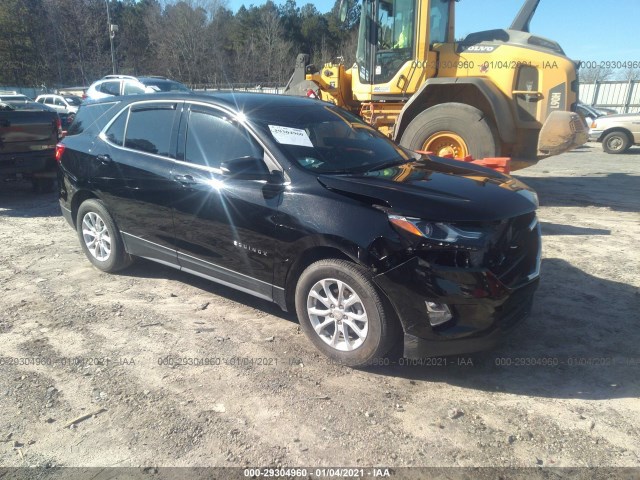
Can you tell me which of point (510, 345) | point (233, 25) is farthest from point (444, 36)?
point (233, 25)

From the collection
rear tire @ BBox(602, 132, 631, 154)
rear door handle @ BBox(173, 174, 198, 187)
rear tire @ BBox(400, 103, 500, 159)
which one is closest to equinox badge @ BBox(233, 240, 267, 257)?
rear door handle @ BBox(173, 174, 198, 187)

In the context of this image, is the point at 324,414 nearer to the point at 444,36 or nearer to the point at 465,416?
the point at 465,416

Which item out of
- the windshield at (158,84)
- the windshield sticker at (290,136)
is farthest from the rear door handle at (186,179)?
the windshield at (158,84)

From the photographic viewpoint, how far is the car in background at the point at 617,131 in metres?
16.1

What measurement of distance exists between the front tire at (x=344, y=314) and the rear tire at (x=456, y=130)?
5.03 metres

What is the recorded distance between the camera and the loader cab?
7984mm

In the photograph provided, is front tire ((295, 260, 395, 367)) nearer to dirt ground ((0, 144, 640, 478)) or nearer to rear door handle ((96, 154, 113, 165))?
dirt ground ((0, 144, 640, 478))

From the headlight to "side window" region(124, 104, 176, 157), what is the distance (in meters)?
2.33

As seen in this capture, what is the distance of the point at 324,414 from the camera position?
9.41ft

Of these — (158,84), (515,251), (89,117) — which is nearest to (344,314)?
(515,251)

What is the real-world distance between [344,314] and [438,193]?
1.04 metres

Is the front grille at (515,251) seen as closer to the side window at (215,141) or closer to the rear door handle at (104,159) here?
the side window at (215,141)

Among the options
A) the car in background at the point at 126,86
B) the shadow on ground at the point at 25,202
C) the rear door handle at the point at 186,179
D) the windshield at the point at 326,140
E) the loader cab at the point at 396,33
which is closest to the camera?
the windshield at the point at 326,140

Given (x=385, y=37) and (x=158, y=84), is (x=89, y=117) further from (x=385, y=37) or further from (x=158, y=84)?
(x=158, y=84)
